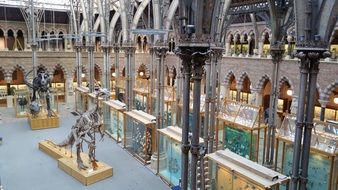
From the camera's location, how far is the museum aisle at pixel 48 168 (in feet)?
35.0

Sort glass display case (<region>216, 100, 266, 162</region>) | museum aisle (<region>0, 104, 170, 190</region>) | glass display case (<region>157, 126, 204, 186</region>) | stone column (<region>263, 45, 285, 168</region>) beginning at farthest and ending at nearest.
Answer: glass display case (<region>216, 100, 266, 162</region>), stone column (<region>263, 45, 285, 168</region>), museum aisle (<region>0, 104, 170, 190</region>), glass display case (<region>157, 126, 204, 186</region>)

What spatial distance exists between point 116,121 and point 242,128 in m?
6.46

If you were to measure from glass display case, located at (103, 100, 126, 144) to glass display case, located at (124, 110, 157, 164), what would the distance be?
0.89m

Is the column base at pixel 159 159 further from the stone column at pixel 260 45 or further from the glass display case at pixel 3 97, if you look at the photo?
the glass display case at pixel 3 97

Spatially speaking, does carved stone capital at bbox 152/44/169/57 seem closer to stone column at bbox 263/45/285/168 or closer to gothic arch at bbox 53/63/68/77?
stone column at bbox 263/45/285/168

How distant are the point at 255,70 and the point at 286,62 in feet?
8.44

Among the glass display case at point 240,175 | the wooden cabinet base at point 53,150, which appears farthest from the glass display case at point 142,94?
the glass display case at point 240,175

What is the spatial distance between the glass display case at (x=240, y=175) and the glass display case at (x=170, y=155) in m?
1.45

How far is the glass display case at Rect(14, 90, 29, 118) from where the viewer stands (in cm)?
2105

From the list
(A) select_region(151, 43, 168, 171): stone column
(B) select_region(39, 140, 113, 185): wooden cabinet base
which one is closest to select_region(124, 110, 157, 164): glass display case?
(A) select_region(151, 43, 168, 171): stone column

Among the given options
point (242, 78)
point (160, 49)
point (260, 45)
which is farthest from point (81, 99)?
point (260, 45)

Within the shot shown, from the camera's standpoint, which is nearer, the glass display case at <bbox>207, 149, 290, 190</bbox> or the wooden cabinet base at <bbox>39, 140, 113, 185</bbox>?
the glass display case at <bbox>207, 149, 290, 190</bbox>

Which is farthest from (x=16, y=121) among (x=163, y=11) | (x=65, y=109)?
(x=163, y=11)

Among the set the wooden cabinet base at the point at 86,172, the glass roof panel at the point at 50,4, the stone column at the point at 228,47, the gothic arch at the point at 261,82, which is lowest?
the wooden cabinet base at the point at 86,172
